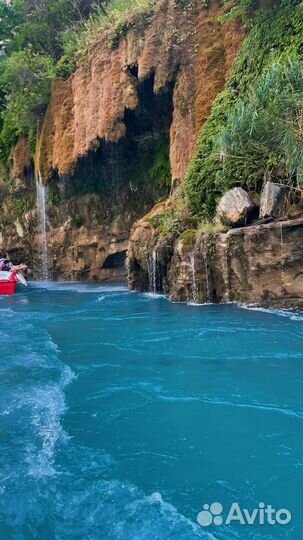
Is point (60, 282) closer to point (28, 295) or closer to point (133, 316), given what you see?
point (28, 295)

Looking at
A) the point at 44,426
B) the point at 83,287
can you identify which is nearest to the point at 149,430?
the point at 44,426

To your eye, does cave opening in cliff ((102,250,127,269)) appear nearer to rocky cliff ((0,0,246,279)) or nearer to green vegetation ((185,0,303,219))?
rocky cliff ((0,0,246,279))

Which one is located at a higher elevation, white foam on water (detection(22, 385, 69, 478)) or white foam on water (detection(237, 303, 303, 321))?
white foam on water (detection(237, 303, 303, 321))

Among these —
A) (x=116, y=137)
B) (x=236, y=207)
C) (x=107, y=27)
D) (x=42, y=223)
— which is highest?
(x=107, y=27)

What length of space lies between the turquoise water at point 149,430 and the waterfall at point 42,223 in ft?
42.7

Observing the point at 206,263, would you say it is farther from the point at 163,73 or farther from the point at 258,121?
the point at 163,73

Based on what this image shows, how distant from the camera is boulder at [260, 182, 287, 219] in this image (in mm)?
10594

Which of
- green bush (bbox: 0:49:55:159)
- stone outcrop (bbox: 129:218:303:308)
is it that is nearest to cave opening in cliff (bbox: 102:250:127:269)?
green bush (bbox: 0:49:55:159)

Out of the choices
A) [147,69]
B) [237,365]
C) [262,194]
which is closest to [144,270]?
[262,194]

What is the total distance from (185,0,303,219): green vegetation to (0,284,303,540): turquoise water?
375 cm

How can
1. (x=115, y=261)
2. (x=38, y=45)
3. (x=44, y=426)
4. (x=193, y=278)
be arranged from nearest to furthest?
(x=44, y=426) < (x=193, y=278) < (x=115, y=261) < (x=38, y=45)

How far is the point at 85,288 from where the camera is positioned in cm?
1742

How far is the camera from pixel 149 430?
16.0 feet

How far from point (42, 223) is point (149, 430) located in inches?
708
